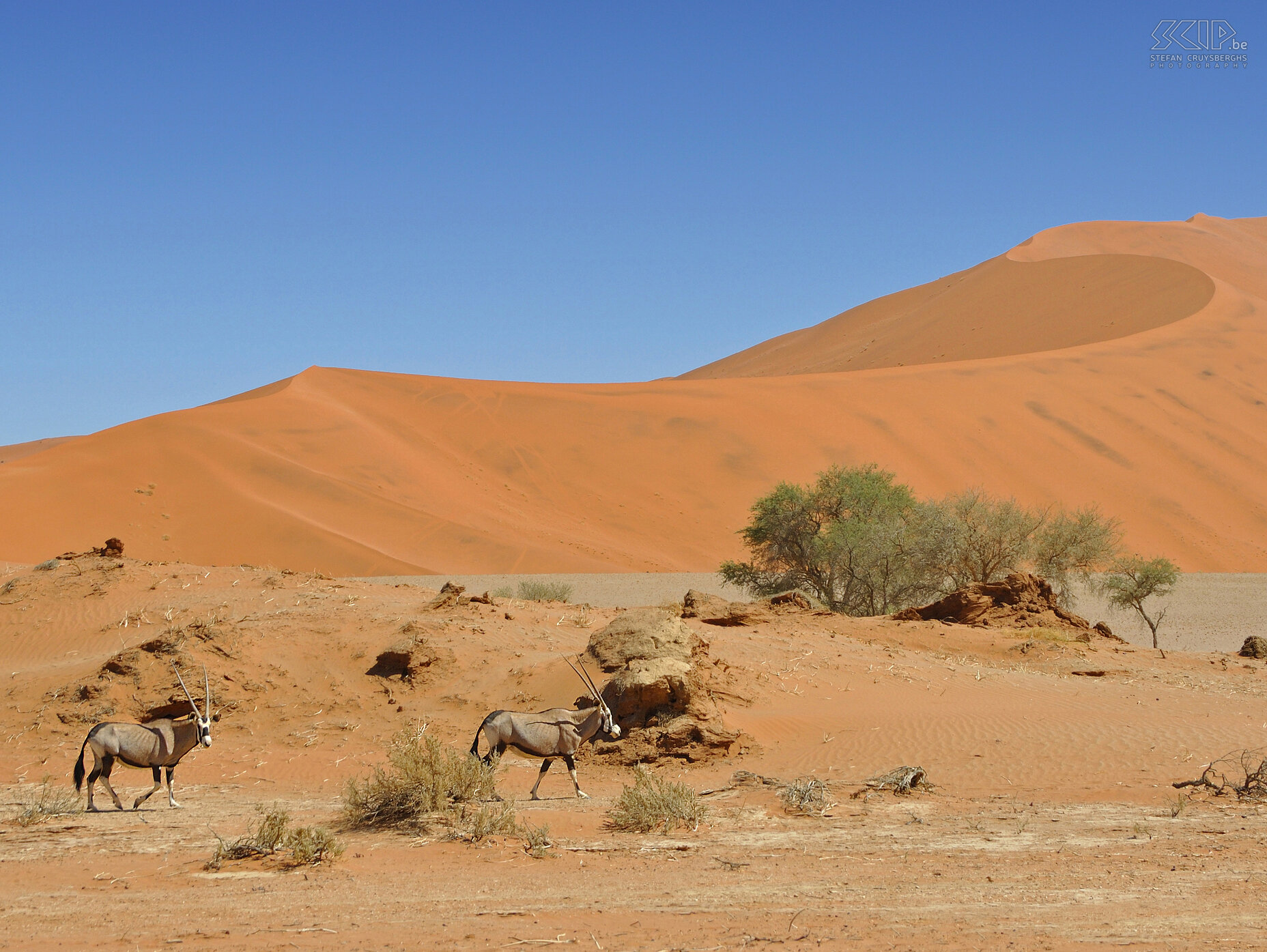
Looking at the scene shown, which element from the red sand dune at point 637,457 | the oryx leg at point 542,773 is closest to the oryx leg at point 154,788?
the oryx leg at point 542,773

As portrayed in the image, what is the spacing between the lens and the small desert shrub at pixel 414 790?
7633mm

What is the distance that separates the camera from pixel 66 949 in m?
4.89

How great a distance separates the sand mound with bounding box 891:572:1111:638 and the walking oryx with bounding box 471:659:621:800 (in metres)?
11.0

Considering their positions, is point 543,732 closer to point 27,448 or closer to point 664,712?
point 664,712

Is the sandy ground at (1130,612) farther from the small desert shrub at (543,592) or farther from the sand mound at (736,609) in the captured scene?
the sand mound at (736,609)

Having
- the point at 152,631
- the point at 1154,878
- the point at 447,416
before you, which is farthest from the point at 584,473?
the point at 1154,878

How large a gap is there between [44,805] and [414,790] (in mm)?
2948

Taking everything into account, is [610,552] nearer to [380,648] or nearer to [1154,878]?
[380,648]

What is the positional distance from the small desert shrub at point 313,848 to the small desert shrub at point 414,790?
0.98 metres

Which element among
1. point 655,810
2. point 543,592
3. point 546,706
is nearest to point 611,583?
point 543,592

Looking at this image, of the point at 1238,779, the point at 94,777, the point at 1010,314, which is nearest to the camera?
the point at 94,777

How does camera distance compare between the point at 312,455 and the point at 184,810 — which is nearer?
the point at 184,810

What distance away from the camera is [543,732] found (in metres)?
8.55

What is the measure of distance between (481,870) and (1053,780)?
5649 mm
